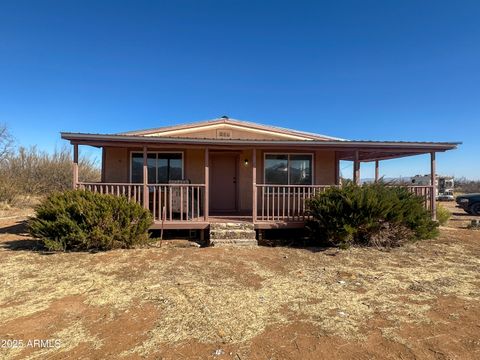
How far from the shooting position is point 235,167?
11.2 meters

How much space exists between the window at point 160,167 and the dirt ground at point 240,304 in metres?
3.88

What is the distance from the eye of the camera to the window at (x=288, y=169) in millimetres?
10906

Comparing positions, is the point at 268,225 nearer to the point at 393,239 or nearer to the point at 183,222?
the point at 183,222

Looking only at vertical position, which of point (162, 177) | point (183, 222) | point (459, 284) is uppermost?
point (162, 177)

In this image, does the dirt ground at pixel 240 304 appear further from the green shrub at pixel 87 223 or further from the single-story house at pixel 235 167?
the single-story house at pixel 235 167

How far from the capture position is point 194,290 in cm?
472

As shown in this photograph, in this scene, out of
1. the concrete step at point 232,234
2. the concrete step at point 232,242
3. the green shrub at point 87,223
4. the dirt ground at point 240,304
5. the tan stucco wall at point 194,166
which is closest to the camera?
the dirt ground at point 240,304

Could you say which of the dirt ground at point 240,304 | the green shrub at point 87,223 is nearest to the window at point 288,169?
the dirt ground at point 240,304

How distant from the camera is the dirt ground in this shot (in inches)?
122

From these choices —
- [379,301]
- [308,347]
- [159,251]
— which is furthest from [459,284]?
[159,251]

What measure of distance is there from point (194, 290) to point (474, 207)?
17.6 m

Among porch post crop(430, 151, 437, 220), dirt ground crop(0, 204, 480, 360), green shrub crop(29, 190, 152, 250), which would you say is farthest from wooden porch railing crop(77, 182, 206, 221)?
porch post crop(430, 151, 437, 220)

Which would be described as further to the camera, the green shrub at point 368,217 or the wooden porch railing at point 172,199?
the wooden porch railing at point 172,199

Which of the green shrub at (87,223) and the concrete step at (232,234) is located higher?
the green shrub at (87,223)
